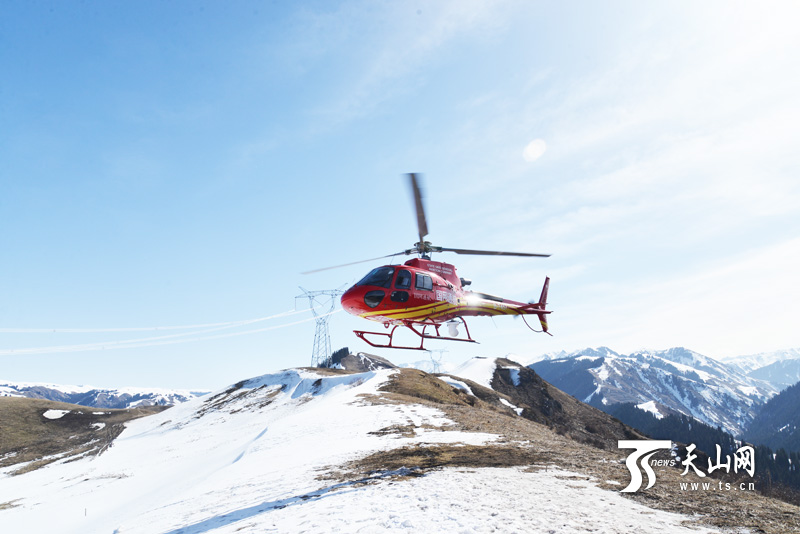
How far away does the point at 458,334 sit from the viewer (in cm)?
2152

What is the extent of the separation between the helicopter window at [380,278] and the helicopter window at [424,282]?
146 cm

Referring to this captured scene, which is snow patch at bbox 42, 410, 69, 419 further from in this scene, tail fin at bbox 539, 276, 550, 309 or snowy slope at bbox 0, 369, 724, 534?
tail fin at bbox 539, 276, 550, 309

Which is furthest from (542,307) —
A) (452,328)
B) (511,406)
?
(511,406)

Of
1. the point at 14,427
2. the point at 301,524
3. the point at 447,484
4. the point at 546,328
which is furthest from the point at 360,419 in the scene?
the point at 14,427

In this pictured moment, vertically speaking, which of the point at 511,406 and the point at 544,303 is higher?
the point at 544,303

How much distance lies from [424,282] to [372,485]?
9494 mm

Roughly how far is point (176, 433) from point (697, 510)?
208 ft

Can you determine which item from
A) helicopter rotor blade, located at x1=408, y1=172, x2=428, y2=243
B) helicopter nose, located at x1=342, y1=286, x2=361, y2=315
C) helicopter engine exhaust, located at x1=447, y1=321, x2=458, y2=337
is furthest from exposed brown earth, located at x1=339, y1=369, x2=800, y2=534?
helicopter rotor blade, located at x1=408, y1=172, x2=428, y2=243

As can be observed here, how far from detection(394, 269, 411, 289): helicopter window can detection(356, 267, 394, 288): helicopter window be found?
0.34 m

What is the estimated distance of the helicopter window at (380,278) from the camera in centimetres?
1864

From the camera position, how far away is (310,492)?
13.2m

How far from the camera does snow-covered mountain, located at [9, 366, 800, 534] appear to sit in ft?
31.4

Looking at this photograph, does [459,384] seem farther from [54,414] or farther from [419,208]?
[54,414]

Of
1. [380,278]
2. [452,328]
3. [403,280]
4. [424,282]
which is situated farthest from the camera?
[452,328]
